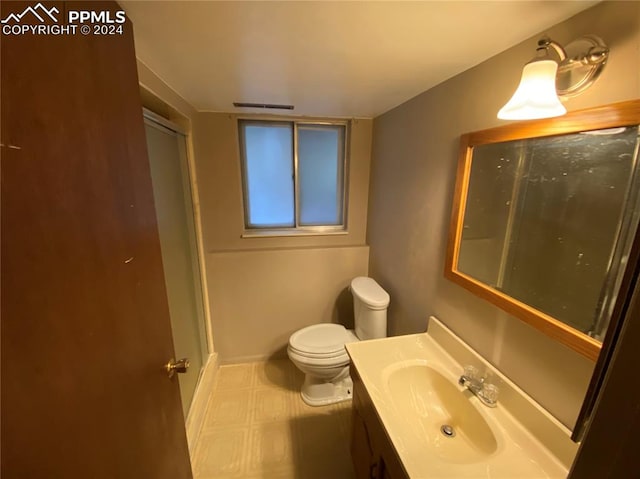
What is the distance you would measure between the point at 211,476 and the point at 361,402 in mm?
994

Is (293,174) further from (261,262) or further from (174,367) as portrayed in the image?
(174,367)

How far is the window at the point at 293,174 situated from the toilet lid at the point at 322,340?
0.82m

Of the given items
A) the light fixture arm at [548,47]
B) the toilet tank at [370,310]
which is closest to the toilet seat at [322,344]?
the toilet tank at [370,310]

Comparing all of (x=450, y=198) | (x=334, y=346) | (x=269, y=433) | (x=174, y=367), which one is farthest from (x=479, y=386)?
(x=269, y=433)

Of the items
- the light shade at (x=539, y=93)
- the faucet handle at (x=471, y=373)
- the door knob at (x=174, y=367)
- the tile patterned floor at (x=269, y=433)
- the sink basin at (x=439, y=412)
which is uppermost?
the light shade at (x=539, y=93)

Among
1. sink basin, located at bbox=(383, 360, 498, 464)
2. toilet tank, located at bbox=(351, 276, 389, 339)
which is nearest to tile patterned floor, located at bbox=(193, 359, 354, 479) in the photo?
toilet tank, located at bbox=(351, 276, 389, 339)

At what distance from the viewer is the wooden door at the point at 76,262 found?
392 millimetres

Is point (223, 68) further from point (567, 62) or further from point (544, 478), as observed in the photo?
point (544, 478)

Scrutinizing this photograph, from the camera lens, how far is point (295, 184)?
218cm

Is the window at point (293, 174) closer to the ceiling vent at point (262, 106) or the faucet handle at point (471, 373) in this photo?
the ceiling vent at point (262, 106)

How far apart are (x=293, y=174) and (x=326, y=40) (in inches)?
50.8

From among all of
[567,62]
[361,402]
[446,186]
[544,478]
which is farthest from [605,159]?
[361,402]

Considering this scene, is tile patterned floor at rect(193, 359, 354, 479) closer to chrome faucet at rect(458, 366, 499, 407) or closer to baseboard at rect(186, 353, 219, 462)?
baseboard at rect(186, 353, 219, 462)

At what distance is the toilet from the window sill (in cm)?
47
